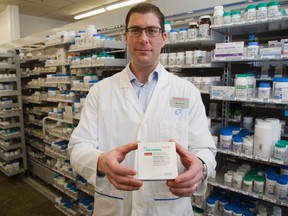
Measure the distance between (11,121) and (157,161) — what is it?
4.58 m

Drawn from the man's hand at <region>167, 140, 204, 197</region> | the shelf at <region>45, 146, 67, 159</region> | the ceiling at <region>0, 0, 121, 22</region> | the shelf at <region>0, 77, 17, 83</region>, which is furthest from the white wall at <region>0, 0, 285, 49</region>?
the ceiling at <region>0, 0, 121, 22</region>

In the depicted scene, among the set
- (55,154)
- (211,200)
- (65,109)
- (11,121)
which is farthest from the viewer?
(11,121)

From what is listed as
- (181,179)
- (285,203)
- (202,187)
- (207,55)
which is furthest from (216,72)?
(181,179)

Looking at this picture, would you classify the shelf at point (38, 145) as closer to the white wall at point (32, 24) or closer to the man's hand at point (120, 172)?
the man's hand at point (120, 172)

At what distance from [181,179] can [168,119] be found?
1.38 ft

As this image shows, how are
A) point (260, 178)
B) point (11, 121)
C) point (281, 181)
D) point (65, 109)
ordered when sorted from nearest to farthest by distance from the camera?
point (281, 181), point (260, 178), point (65, 109), point (11, 121)

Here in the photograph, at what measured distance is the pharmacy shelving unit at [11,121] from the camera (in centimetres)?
443

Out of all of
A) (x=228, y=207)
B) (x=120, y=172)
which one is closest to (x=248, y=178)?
(x=228, y=207)

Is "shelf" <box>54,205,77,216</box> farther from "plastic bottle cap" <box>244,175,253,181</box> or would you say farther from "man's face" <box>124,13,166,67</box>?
"man's face" <box>124,13,166,67</box>

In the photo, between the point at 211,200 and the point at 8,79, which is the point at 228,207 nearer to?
the point at 211,200

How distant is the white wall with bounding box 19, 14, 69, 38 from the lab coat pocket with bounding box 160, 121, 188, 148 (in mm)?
7278

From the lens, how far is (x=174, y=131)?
1253 mm

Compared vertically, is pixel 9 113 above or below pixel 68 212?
above

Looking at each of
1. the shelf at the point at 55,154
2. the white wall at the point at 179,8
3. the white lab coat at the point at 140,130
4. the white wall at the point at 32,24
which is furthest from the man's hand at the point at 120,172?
the white wall at the point at 32,24
